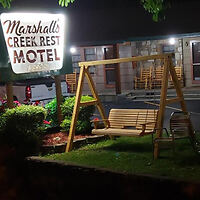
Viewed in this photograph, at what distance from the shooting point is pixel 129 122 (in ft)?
35.0

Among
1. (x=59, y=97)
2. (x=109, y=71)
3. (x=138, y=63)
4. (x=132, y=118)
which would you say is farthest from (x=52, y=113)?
(x=109, y=71)

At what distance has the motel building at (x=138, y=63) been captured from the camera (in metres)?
20.7

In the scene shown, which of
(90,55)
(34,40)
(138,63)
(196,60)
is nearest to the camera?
(34,40)

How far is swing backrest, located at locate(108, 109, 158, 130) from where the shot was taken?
401 inches

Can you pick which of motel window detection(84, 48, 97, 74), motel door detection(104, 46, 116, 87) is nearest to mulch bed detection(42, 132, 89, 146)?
motel door detection(104, 46, 116, 87)

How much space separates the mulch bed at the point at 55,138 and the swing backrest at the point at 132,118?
1.16 metres

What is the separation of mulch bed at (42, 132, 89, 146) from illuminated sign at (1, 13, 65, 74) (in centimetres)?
184

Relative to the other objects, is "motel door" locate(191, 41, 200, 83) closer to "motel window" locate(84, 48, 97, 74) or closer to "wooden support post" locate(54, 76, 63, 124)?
"motel window" locate(84, 48, 97, 74)

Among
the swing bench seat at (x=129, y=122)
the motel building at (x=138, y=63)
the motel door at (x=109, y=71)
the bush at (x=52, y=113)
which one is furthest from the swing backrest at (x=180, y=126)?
the motel door at (x=109, y=71)

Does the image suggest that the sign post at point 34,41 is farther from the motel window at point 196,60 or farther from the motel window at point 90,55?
the motel window at point 90,55

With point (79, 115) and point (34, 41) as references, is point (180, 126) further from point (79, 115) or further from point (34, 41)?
point (34, 41)

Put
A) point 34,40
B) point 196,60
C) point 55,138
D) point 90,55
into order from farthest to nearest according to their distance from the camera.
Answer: point 90,55
point 196,60
point 55,138
point 34,40

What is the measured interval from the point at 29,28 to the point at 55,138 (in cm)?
296

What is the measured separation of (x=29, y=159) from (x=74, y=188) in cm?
108
